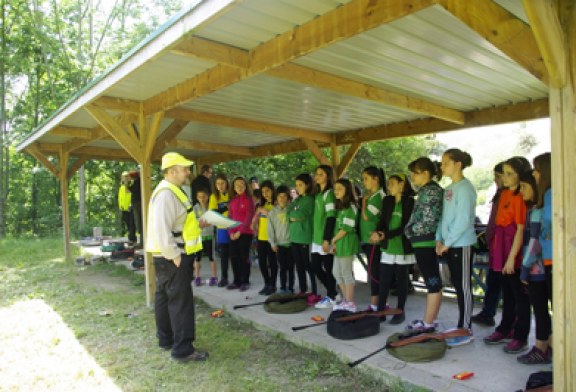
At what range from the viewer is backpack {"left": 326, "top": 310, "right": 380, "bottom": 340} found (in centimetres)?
396

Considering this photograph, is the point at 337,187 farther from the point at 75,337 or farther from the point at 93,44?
the point at 93,44

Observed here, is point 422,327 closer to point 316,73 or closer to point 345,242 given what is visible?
point 345,242

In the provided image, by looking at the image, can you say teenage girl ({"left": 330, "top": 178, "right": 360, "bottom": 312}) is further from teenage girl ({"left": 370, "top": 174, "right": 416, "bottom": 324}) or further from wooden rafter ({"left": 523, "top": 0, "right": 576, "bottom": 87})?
wooden rafter ({"left": 523, "top": 0, "right": 576, "bottom": 87})

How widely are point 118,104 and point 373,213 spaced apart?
3656mm

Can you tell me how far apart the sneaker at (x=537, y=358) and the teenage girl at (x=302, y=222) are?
8.55 ft

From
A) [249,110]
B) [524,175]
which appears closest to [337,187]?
[524,175]

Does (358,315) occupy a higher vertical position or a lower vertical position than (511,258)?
lower

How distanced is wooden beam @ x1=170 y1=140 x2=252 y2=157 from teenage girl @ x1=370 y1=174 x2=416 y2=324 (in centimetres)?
555

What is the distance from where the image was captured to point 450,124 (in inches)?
257

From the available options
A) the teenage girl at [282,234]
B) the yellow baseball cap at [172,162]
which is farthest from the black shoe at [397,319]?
the yellow baseball cap at [172,162]

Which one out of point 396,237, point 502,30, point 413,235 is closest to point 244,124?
point 396,237

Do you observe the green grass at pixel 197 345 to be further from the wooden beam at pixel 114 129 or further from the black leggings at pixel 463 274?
the wooden beam at pixel 114 129

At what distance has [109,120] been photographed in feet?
18.2

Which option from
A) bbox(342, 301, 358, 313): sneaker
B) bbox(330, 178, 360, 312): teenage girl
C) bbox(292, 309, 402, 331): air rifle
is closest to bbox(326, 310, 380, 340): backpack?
bbox(292, 309, 402, 331): air rifle
